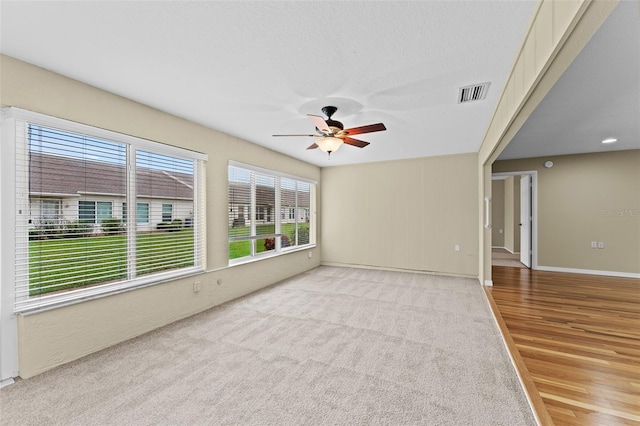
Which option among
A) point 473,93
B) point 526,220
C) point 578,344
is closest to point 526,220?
point 526,220

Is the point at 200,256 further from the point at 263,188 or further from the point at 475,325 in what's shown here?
the point at 475,325

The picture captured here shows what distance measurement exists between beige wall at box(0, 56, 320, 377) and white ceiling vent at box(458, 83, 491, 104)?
3.10 m

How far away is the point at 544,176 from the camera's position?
5781 millimetres

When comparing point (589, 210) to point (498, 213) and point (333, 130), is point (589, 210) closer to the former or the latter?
point (498, 213)

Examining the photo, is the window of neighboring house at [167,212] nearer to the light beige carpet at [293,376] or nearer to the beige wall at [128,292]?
the beige wall at [128,292]

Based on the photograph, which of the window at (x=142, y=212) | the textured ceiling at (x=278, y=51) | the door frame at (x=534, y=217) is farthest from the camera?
the door frame at (x=534, y=217)

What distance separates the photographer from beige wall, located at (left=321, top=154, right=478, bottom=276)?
5.22m

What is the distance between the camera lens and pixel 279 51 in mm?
1963

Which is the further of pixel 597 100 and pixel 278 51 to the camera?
pixel 597 100

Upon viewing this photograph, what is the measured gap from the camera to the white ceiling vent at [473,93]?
2477 mm

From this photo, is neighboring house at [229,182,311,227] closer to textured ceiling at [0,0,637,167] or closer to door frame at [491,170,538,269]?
textured ceiling at [0,0,637,167]

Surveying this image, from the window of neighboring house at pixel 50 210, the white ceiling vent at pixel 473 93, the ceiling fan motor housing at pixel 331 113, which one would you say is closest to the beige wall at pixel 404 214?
the white ceiling vent at pixel 473 93

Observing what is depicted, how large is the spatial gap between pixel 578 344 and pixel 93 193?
4904 mm

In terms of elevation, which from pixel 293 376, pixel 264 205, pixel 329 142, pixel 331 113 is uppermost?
pixel 331 113
